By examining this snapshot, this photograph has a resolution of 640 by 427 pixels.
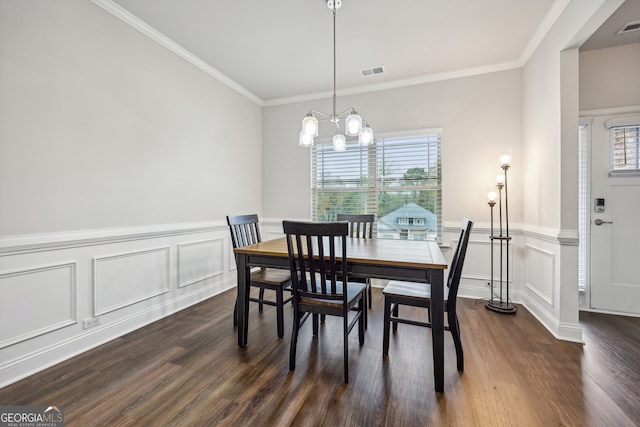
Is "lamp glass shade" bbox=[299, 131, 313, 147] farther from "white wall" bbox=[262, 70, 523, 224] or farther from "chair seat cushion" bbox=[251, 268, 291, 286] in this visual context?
"white wall" bbox=[262, 70, 523, 224]

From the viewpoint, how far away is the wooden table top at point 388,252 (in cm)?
179

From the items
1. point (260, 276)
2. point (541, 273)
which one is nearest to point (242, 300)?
point (260, 276)

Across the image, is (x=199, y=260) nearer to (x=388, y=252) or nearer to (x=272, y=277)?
(x=272, y=277)

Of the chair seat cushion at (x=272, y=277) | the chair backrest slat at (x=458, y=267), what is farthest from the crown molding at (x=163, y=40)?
the chair backrest slat at (x=458, y=267)

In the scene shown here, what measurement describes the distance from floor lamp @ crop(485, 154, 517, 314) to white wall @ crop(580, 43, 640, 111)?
0.97 m

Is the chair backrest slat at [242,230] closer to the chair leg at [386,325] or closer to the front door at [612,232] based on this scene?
the chair leg at [386,325]

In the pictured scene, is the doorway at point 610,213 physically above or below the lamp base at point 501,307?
above

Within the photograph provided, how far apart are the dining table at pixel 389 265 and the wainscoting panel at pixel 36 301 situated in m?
1.26

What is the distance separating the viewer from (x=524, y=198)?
321 centimetres

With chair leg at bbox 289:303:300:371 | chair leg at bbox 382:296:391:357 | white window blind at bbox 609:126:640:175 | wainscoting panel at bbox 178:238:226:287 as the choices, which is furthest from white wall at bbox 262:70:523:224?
chair leg at bbox 289:303:300:371

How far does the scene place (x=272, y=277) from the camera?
2.49 metres

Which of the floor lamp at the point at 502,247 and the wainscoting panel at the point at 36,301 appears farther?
the floor lamp at the point at 502,247

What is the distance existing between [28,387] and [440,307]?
8.70 ft

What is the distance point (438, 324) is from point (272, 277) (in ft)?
4.61
